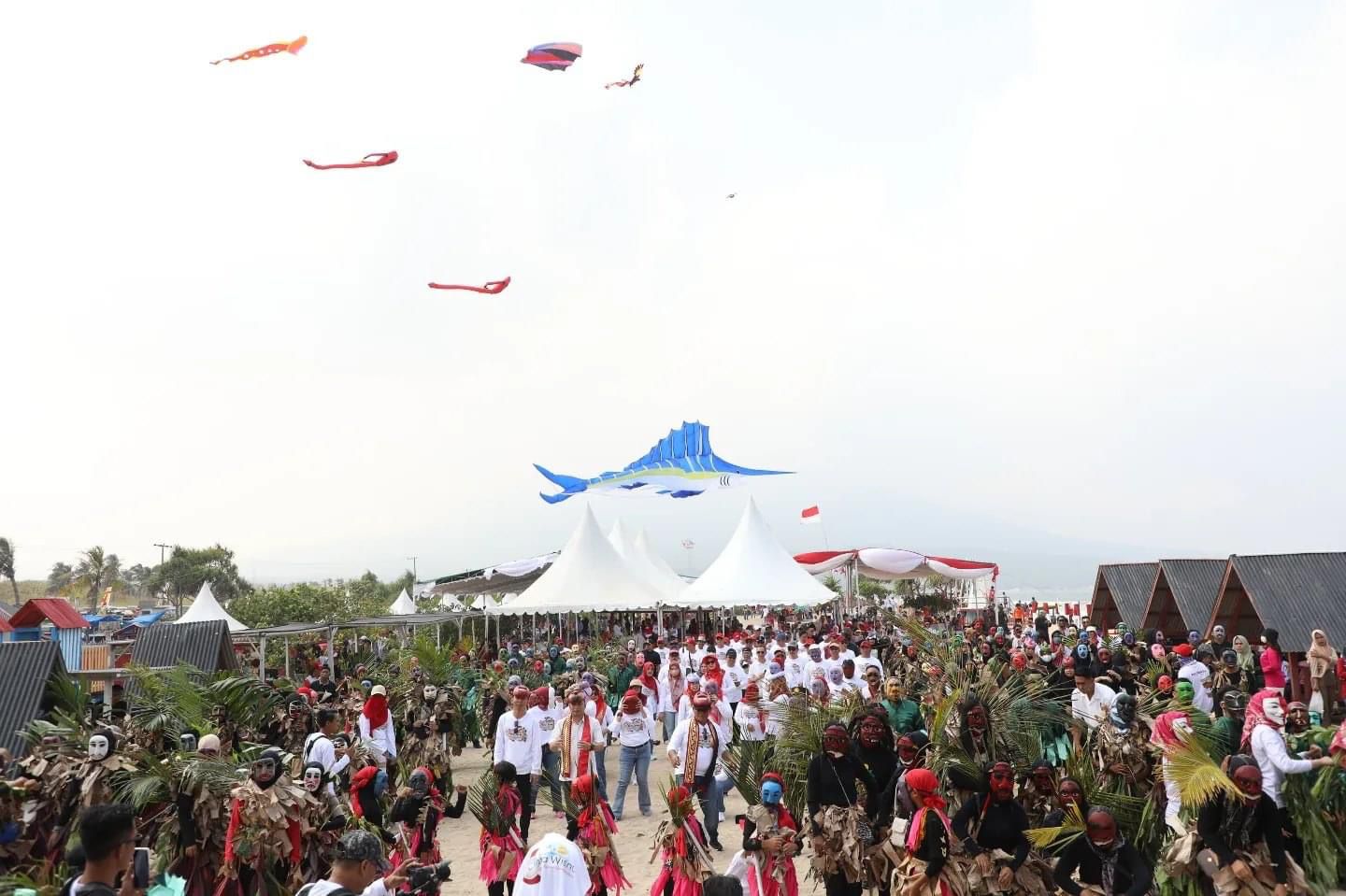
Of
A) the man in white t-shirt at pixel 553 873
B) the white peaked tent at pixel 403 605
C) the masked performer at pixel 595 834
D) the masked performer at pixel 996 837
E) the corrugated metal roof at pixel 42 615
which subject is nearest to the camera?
the man in white t-shirt at pixel 553 873

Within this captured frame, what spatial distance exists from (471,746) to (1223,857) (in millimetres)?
13044

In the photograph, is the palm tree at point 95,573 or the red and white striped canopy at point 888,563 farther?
the palm tree at point 95,573

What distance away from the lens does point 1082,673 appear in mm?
8203

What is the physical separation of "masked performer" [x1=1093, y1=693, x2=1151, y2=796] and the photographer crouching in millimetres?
4944

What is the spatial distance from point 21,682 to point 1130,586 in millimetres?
22059

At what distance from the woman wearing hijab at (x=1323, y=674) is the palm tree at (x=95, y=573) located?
74400mm

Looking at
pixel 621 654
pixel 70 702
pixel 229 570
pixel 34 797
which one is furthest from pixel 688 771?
pixel 229 570

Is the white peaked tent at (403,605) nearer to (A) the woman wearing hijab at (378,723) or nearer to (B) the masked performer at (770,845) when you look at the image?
(A) the woman wearing hijab at (378,723)

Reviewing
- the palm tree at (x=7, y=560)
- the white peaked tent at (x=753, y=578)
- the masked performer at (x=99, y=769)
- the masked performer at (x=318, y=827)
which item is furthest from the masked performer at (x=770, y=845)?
the palm tree at (x=7, y=560)

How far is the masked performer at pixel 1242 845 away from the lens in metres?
5.53

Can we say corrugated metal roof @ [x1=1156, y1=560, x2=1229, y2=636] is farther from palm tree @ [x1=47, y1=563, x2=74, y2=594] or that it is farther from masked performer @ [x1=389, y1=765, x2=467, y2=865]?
palm tree @ [x1=47, y1=563, x2=74, y2=594]

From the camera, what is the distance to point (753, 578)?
2350 centimetres

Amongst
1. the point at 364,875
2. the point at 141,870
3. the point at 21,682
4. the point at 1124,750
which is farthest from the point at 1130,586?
the point at 141,870

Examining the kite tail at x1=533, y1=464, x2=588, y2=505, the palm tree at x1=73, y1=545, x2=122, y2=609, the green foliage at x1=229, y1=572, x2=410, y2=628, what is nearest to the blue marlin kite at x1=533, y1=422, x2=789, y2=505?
the kite tail at x1=533, y1=464, x2=588, y2=505
